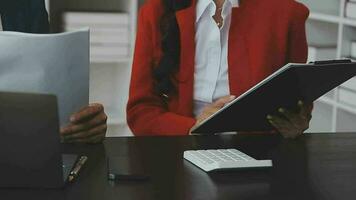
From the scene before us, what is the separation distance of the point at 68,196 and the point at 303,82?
59 centimetres

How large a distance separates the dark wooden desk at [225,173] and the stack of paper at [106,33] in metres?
1.43

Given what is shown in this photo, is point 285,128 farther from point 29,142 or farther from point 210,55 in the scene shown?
point 29,142

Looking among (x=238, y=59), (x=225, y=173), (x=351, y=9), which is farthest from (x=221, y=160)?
(x=351, y=9)

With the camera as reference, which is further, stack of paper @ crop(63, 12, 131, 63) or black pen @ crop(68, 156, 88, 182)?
stack of paper @ crop(63, 12, 131, 63)

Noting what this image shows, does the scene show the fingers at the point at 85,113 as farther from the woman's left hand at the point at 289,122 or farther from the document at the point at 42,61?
the woman's left hand at the point at 289,122

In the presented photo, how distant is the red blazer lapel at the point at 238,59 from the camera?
6.05ft

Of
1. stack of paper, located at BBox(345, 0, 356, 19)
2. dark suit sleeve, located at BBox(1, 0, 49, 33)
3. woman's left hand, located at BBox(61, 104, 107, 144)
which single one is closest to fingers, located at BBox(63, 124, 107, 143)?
woman's left hand, located at BBox(61, 104, 107, 144)

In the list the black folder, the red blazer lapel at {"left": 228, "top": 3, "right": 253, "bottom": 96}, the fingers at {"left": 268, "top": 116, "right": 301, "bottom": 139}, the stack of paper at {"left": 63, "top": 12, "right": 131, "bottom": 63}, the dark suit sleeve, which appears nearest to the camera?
the black folder

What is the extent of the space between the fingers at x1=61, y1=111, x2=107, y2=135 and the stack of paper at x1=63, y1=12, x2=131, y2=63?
4.71ft

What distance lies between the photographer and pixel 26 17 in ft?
7.19

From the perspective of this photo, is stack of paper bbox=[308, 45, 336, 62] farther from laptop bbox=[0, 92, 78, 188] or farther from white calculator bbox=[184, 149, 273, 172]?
laptop bbox=[0, 92, 78, 188]

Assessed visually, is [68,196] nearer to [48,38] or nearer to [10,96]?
[10,96]

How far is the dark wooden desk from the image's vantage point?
110cm

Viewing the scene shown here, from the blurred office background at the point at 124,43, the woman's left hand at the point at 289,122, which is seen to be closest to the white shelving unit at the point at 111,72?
the blurred office background at the point at 124,43
